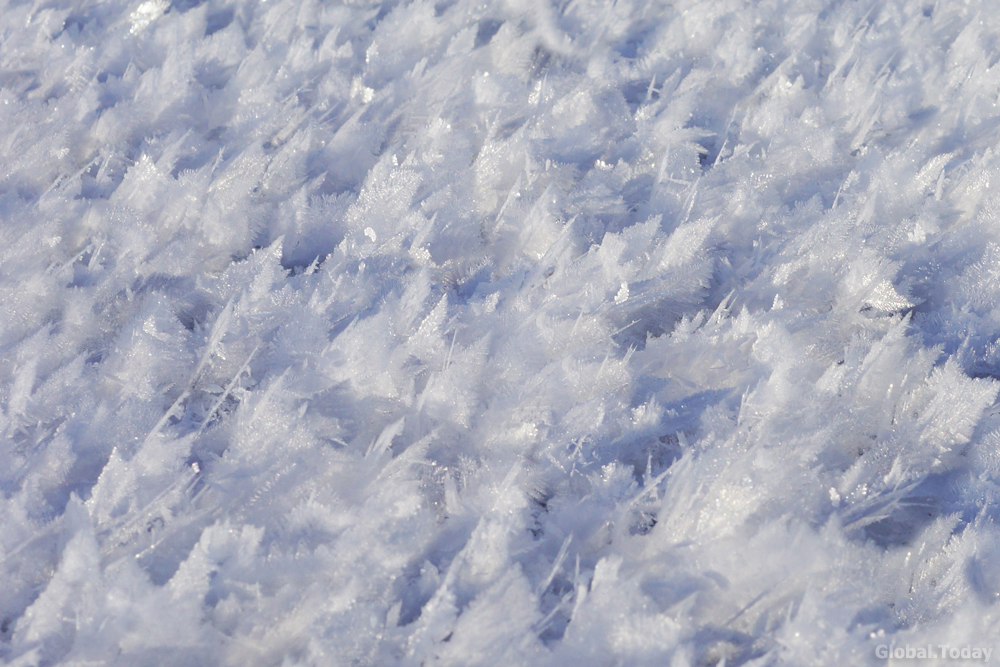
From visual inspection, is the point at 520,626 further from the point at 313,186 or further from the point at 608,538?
the point at 313,186

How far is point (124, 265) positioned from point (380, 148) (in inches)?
22.0

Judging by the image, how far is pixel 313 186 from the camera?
141 centimetres

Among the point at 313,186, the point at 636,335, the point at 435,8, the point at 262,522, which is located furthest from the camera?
the point at 435,8

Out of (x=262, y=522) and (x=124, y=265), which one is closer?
(x=262, y=522)

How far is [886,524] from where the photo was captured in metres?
0.98

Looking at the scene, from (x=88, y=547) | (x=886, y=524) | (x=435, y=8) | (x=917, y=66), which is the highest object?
(x=435, y=8)

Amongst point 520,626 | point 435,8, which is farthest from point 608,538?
point 435,8

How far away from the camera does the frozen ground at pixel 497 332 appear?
839mm

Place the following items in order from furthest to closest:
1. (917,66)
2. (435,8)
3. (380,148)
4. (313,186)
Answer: (435,8) → (917,66) → (380,148) → (313,186)

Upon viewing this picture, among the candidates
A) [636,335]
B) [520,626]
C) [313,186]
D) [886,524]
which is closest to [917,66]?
[636,335]

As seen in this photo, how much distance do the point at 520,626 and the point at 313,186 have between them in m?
0.95

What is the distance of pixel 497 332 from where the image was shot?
3.73 ft

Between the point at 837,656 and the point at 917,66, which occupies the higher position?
the point at 917,66

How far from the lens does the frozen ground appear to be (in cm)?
84
